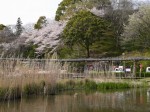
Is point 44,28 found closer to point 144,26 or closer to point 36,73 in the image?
point 144,26

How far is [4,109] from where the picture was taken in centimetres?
1235

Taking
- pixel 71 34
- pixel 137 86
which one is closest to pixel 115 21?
pixel 71 34

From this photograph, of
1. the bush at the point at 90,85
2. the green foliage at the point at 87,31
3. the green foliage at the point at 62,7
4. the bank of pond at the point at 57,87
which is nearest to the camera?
the bank of pond at the point at 57,87

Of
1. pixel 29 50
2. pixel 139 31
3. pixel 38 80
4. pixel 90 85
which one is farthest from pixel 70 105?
pixel 29 50

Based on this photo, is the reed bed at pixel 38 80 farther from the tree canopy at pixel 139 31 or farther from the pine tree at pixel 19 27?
the pine tree at pixel 19 27

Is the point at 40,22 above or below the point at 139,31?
above

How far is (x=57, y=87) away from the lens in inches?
726

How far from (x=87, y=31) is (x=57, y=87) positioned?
16803 mm

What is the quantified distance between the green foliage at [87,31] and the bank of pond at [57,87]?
12729 millimetres

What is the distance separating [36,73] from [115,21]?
24.8 metres

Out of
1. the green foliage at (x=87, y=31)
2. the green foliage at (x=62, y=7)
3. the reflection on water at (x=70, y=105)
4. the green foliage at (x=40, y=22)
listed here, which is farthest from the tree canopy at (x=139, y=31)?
the reflection on water at (x=70, y=105)

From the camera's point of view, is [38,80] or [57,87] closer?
[38,80]

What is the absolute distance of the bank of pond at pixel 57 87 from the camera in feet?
48.1

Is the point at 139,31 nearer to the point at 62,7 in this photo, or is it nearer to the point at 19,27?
the point at 62,7
